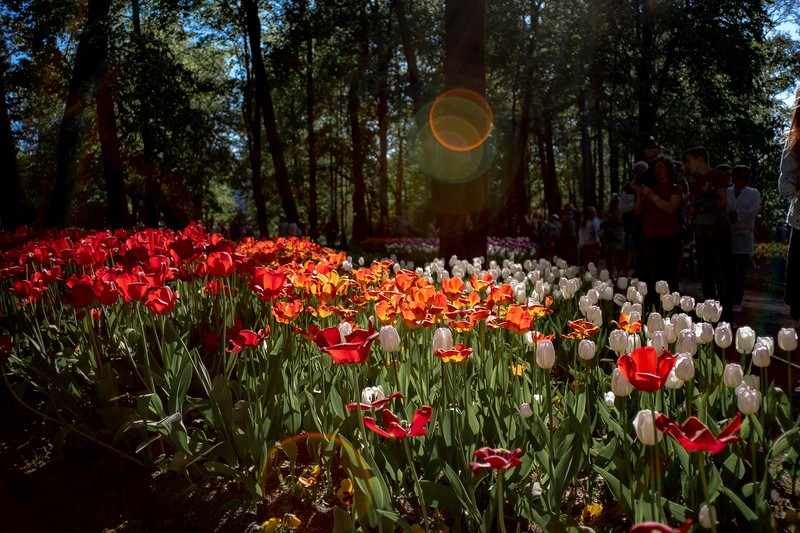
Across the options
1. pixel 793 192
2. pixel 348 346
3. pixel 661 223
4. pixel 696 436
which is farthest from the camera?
pixel 661 223

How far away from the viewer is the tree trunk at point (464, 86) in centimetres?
764

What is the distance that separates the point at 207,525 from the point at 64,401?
1.29 m

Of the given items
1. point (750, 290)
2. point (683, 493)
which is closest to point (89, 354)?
point (683, 493)

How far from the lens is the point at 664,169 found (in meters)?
6.09

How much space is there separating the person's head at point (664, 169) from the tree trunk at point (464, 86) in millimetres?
2185

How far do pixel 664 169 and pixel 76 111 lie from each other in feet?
34.6

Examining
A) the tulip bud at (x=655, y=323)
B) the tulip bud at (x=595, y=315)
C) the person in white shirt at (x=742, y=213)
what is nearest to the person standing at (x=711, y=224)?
the person in white shirt at (x=742, y=213)

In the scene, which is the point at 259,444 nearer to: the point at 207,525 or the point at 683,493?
the point at 207,525

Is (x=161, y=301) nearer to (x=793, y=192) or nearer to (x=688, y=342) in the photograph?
(x=688, y=342)

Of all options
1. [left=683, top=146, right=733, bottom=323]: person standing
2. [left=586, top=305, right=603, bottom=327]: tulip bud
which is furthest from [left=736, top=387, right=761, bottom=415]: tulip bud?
[left=683, top=146, right=733, bottom=323]: person standing

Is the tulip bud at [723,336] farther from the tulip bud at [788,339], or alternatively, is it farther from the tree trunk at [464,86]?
the tree trunk at [464,86]

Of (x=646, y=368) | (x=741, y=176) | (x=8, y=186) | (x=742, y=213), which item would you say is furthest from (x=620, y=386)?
(x=8, y=186)

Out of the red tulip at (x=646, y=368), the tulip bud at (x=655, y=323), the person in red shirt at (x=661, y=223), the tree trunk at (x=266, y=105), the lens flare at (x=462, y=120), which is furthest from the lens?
the tree trunk at (x=266, y=105)

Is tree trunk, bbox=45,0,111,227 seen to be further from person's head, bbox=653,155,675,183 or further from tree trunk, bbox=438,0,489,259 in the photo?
person's head, bbox=653,155,675,183
